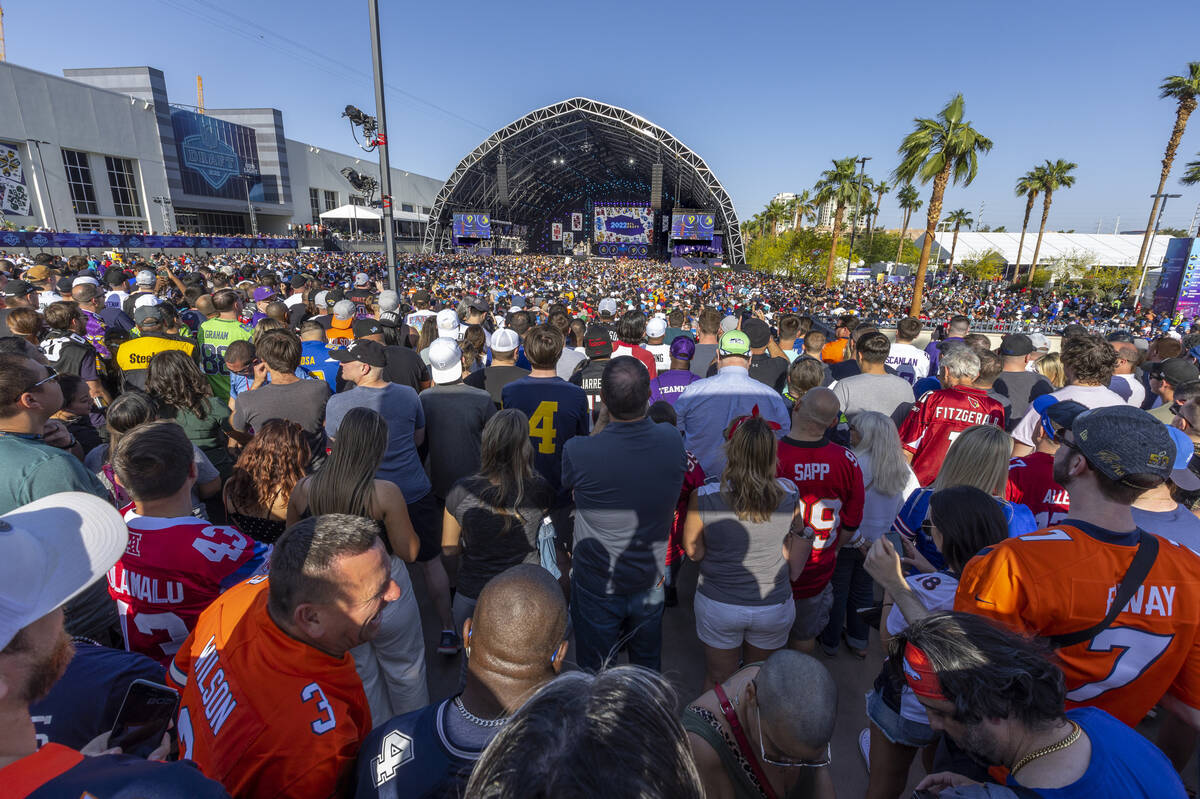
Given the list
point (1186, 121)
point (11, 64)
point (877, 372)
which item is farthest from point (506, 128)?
point (877, 372)

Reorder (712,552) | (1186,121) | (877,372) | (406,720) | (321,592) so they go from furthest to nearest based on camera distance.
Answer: (1186,121)
(877,372)
(712,552)
(321,592)
(406,720)

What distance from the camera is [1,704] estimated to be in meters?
0.88

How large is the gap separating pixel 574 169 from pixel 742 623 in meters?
56.3

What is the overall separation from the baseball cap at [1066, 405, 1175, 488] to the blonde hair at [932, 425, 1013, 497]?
64 cm

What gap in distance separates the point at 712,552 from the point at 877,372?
2471mm

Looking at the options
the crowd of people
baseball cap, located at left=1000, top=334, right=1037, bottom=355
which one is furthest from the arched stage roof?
the crowd of people

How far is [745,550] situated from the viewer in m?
2.38

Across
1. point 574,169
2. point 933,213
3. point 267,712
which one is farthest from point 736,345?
point 574,169

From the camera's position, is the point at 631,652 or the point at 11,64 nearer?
the point at 631,652

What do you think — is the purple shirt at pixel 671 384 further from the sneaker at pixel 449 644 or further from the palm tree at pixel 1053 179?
the palm tree at pixel 1053 179

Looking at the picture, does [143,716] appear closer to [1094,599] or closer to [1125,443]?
[1094,599]

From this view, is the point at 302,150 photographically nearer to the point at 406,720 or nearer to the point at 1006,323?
the point at 1006,323

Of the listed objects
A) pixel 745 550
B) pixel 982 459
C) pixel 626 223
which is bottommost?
pixel 745 550

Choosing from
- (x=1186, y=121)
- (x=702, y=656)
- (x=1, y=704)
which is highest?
(x=1186, y=121)
